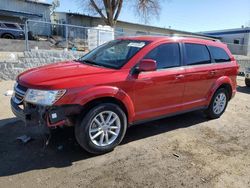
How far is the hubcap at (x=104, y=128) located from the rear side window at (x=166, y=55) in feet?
3.88

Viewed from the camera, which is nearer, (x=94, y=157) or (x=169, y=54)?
(x=94, y=157)

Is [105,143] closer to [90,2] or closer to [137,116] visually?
[137,116]

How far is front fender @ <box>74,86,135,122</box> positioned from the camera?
347 centimetres

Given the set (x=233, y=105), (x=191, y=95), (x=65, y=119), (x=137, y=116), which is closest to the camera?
(x=65, y=119)

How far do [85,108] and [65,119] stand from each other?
1.07 ft

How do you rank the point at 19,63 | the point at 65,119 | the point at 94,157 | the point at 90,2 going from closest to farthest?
the point at 65,119 < the point at 94,157 < the point at 19,63 < the point at 90,2

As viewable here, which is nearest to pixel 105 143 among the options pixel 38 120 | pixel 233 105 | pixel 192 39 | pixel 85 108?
pixel 85 108

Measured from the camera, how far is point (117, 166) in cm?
354

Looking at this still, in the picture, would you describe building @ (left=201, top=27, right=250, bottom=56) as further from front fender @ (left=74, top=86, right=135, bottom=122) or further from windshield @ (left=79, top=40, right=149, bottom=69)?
front fender @ (left=74, top=86, right=135, bottom=122)

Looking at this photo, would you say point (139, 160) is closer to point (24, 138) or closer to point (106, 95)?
point (106, 95)

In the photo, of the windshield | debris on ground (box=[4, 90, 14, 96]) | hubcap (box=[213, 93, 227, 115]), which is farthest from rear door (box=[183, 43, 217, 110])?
debris on ground (box=[4, 90, 14, 96])

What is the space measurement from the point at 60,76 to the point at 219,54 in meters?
3.73

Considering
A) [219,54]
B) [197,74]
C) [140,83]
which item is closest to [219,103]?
[219,54]

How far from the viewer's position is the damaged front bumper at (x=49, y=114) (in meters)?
3.36
